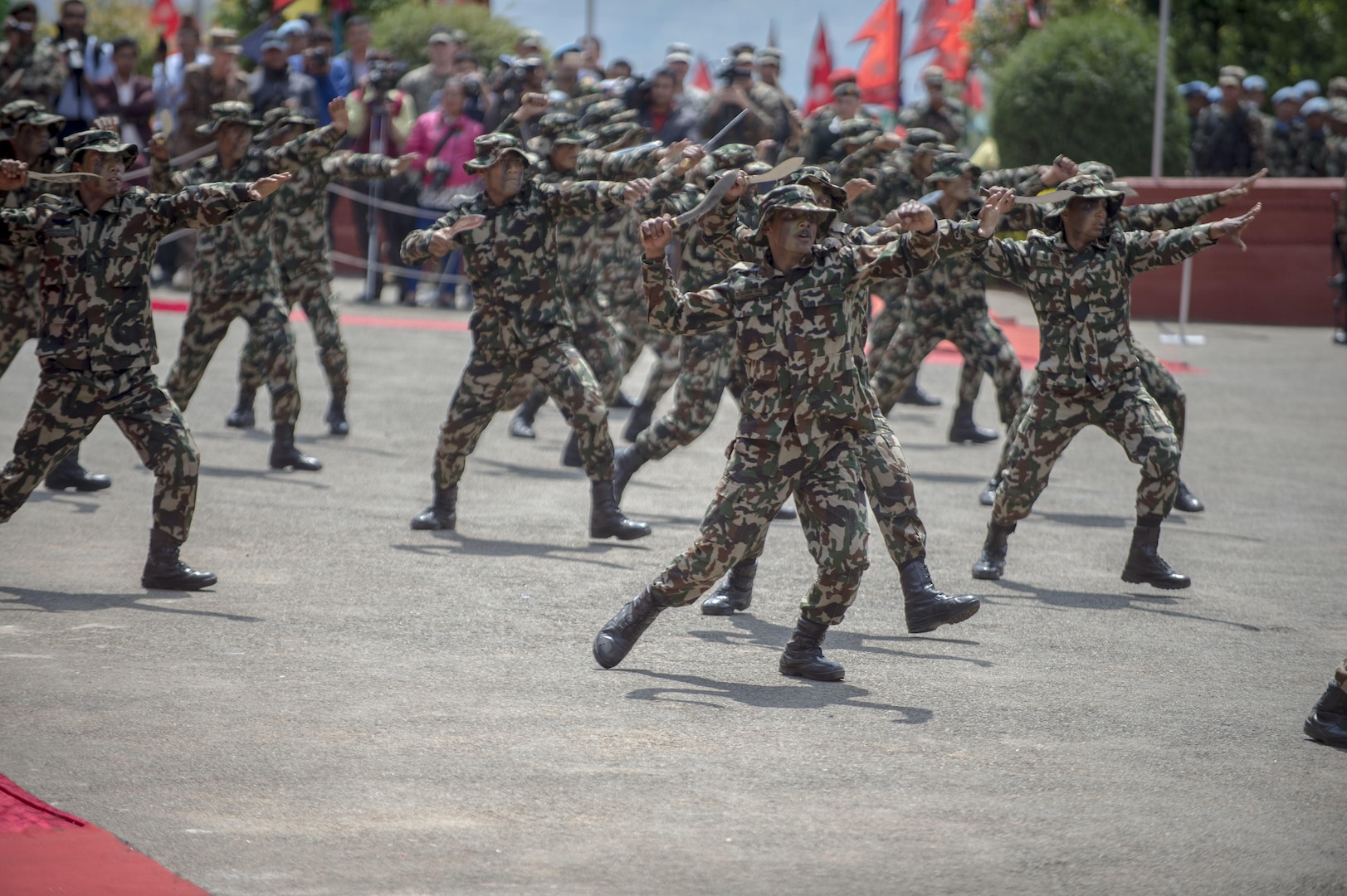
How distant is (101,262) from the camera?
8.03m

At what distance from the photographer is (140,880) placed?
15.5 ft

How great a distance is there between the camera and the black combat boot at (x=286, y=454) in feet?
38.2

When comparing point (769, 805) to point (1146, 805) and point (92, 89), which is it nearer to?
point (1146, 805)

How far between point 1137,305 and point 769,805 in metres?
17.7

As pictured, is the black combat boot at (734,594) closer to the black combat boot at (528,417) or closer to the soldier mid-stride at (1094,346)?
the soldier mid-stride at (1094,346)

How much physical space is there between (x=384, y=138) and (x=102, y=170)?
1191 cm

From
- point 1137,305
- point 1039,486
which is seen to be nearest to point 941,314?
point 1039,486

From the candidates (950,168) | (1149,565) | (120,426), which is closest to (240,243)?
(120,426)

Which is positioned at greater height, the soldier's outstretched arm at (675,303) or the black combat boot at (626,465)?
the soldier's outstretched arm at (675,303)

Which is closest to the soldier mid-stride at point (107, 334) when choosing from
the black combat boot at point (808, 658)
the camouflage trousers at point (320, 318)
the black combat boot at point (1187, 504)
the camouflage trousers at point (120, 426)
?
the camouflage trousers at point (120, 426)

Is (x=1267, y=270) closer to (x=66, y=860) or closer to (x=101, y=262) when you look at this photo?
(x=101, y=262)

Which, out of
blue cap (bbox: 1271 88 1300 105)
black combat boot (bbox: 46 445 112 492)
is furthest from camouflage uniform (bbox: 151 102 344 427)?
blue cap (bbox: 1271 88 1300 105)

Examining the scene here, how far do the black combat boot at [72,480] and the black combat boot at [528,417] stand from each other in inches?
137

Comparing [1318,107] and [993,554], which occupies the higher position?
[1318,107]
